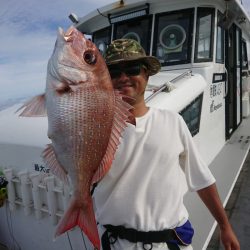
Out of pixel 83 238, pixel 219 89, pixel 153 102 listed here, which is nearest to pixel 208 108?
pixel 219 89

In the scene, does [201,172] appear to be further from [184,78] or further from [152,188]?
[184,78]

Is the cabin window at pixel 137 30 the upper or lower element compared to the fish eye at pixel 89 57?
upper

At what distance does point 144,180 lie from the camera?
169 centimetres

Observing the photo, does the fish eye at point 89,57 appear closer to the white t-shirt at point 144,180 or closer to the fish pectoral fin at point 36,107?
the fish pectoral fin at point 36,107

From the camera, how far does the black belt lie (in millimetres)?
1715

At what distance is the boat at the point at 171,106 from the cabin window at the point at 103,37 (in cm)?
2

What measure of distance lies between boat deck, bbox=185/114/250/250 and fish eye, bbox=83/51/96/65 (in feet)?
6.76

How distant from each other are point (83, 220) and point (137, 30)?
4363mm

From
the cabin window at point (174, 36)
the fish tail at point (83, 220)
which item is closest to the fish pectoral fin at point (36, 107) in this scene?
the fish tail at point (83, 220)

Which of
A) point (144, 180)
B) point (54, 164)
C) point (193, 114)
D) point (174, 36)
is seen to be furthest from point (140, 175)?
point (174, 36)

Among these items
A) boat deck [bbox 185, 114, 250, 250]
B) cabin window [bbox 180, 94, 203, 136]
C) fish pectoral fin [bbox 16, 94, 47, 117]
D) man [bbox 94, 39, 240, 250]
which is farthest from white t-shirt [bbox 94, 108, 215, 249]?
cabin window [bbox 180, 94, 203, 136]

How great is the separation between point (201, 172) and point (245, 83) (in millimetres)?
7022

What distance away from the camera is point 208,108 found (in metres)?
4.76

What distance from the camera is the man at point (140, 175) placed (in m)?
1.69
